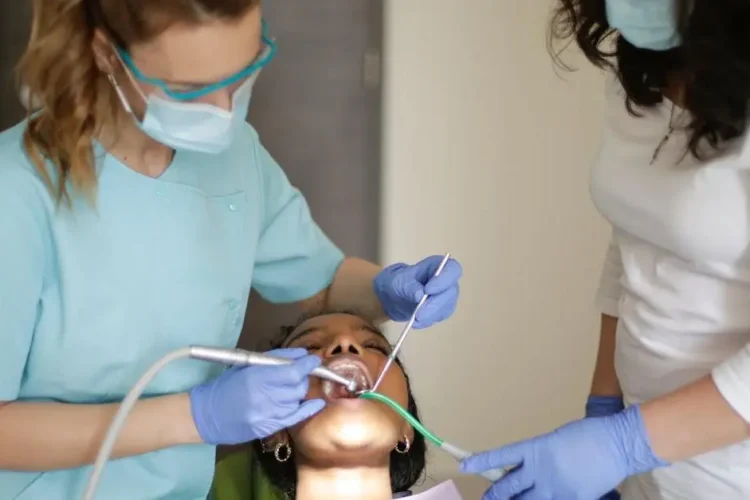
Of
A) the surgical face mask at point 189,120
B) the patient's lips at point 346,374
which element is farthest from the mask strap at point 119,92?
the patient's lips at point 346,374

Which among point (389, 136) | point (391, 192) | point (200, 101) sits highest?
point (200, 101)

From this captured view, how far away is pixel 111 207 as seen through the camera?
1195 millimetres

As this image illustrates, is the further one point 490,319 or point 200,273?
point 490,319

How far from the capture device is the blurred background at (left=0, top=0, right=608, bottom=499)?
187 cm

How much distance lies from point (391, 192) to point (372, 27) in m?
0.39

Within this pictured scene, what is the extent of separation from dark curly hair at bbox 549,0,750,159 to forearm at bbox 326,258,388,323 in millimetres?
609

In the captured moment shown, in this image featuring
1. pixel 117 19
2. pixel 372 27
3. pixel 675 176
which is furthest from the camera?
pixel 372 27

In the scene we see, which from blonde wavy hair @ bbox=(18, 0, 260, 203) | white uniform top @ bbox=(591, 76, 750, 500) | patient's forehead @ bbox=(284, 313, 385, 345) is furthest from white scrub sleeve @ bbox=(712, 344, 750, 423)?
blonde wavy hair @ bbox=(18, 0, 260, 203)

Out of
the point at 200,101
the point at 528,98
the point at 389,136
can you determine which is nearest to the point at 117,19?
the point at 200,101

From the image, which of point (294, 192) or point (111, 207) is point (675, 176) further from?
point (111, 207)

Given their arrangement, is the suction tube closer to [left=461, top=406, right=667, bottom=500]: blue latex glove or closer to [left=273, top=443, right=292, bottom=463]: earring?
[left=461, top=406, right=667, bottom=500]: blue latex glove

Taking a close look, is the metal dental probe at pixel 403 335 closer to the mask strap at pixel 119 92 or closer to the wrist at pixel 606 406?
the wrist at pixel 606 406

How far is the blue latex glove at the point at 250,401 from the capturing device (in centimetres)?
116

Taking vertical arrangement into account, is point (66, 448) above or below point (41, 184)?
below
